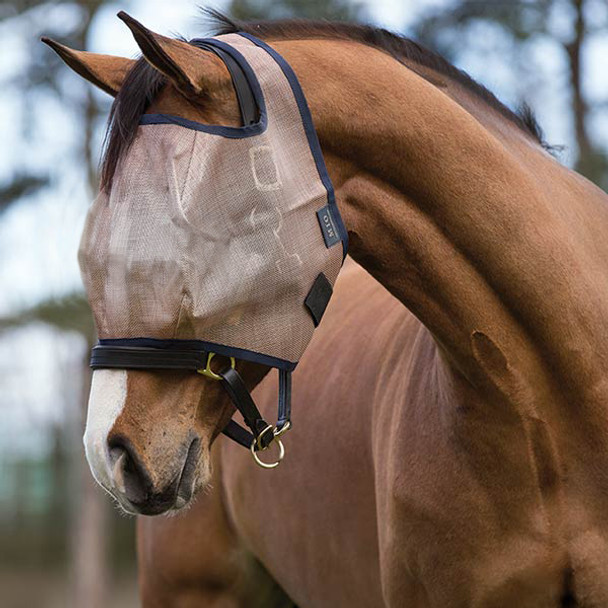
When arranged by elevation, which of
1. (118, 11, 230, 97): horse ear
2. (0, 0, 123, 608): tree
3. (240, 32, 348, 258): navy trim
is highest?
(118, 11, 230, 97): horse ear

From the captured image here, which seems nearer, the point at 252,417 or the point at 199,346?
the point at 199,346

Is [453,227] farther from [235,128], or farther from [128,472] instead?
[128,472]

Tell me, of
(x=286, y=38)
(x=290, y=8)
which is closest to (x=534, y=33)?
(x=290, y=8)

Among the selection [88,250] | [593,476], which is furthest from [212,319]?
[593,476]

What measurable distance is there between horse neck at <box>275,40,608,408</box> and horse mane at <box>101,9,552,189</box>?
85mm

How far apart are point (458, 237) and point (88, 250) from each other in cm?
82

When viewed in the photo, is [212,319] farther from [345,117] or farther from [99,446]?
[345,117]

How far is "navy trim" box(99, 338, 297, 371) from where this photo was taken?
1938 mm

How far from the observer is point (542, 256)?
2281 millimetres

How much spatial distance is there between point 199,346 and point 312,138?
19.6 inches

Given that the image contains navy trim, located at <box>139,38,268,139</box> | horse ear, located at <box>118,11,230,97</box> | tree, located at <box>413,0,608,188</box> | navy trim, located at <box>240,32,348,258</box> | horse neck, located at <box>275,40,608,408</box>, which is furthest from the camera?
tree, located at <box>413,0,608,188</box>

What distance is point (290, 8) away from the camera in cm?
948

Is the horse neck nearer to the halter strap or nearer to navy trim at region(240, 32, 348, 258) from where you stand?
navy trim at region(240, 32, 348, 258)

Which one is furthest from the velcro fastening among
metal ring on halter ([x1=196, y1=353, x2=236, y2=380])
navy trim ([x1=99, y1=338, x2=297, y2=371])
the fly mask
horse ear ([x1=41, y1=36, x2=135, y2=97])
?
horse ear ([x1=41, y1=36, x2=135, y2=97])
